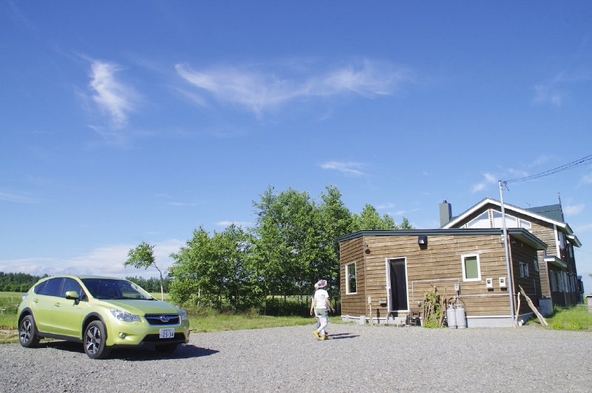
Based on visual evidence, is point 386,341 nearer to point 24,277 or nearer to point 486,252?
point 486,252

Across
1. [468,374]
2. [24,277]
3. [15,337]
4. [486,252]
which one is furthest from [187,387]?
[24,277]

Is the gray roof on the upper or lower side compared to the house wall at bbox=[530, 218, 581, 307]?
upper

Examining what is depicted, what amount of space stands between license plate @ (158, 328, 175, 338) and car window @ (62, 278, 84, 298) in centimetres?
188

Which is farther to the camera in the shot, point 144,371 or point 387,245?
point 387,245

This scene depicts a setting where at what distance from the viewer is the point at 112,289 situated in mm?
9406

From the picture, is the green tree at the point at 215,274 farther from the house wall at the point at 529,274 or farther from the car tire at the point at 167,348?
the car tire at the point at 167,348

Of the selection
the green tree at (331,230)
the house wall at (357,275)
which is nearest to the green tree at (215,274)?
the green tree at (331,230)

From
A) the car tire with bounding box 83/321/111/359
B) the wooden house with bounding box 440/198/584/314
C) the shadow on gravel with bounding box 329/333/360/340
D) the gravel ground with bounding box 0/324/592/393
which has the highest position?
the wooden house with bounding box 440/198/584/314

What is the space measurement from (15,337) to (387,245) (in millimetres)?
12380

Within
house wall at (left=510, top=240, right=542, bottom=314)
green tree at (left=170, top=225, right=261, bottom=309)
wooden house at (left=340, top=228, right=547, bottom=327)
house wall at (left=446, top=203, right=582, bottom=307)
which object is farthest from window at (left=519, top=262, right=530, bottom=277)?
green tree at (left=170, top=225, right=261, bottom=309)

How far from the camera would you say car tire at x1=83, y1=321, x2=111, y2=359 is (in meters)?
8.14

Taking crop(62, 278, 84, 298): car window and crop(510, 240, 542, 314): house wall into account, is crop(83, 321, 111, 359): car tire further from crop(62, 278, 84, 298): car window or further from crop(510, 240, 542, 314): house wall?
crop(510, 240, 542, 314): house wall

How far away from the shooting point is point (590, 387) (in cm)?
596

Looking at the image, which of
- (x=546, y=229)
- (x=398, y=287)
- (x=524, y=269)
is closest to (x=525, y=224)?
(x=546, y=229)
